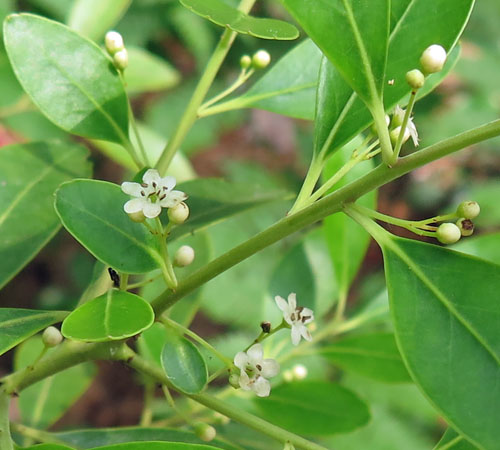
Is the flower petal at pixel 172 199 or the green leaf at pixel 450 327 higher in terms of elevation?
the green leaf at pixel 450 327

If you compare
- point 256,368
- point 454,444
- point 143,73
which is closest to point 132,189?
point 256,368

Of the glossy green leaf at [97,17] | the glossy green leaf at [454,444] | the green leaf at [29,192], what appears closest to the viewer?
the glossy green leaf at [454,444]

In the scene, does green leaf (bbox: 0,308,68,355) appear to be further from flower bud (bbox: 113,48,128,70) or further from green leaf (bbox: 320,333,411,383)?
green leaf (bbox: 320,333,411,383)

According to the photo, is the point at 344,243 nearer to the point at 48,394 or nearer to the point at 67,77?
the point at 67,77

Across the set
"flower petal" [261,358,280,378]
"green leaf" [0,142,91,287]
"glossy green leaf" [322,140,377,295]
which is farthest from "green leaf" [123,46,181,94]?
"flower petal" [261,358,280,378]

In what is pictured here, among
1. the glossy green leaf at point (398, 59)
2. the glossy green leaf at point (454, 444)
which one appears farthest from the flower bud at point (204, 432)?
the glossy green leaf at point (398, 59)

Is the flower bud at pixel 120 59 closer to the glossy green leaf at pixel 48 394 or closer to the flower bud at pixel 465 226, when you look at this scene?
the flower bud at pixel 465 226

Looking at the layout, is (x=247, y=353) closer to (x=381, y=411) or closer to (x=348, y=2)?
(x=348, y=2)
